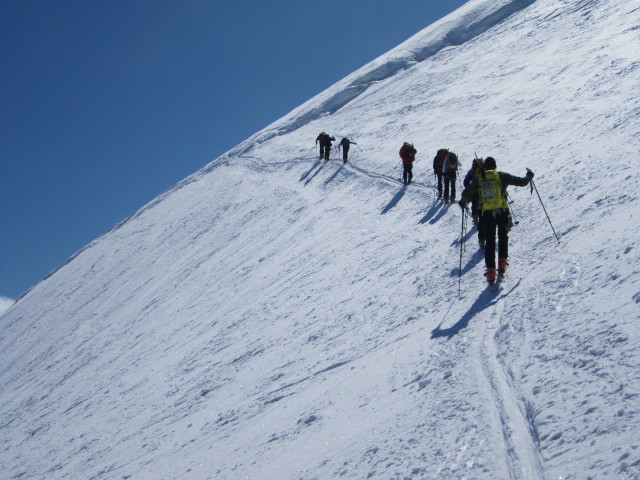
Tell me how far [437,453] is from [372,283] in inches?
239

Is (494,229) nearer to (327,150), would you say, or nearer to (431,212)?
(431,212)

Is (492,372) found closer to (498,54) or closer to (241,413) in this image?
(241,413)

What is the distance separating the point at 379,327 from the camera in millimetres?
8938

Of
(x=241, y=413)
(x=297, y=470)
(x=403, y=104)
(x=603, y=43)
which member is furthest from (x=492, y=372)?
(x=403, y=104)

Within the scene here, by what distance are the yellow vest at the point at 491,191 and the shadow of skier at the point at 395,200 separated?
24.6 ft

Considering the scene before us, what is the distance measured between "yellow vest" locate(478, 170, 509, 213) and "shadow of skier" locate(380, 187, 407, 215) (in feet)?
24.6

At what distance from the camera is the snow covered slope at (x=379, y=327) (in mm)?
5438

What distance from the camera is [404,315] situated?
9.00 meters

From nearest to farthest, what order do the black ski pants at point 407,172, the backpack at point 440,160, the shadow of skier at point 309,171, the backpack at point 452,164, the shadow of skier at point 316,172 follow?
the backpack at point 452,164, the backpack at point 440,160, the black ski pants at point 407,172, the shadow of skier at point 316,172, the shadow of skier at point 309,171

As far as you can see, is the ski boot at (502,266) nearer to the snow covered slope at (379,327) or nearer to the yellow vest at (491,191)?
the snow covered slope at (379,327)

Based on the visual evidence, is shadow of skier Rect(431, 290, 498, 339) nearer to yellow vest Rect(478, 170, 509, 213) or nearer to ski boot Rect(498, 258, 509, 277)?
ski boot Rect(498, 258, 509, 277)

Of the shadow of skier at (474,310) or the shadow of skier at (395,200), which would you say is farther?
the shadow of skier at (395,200)

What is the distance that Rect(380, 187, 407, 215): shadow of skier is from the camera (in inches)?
642

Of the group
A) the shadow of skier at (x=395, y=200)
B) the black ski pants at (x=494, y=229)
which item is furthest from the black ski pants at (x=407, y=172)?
the black ski pants at (x=494, y=229)
